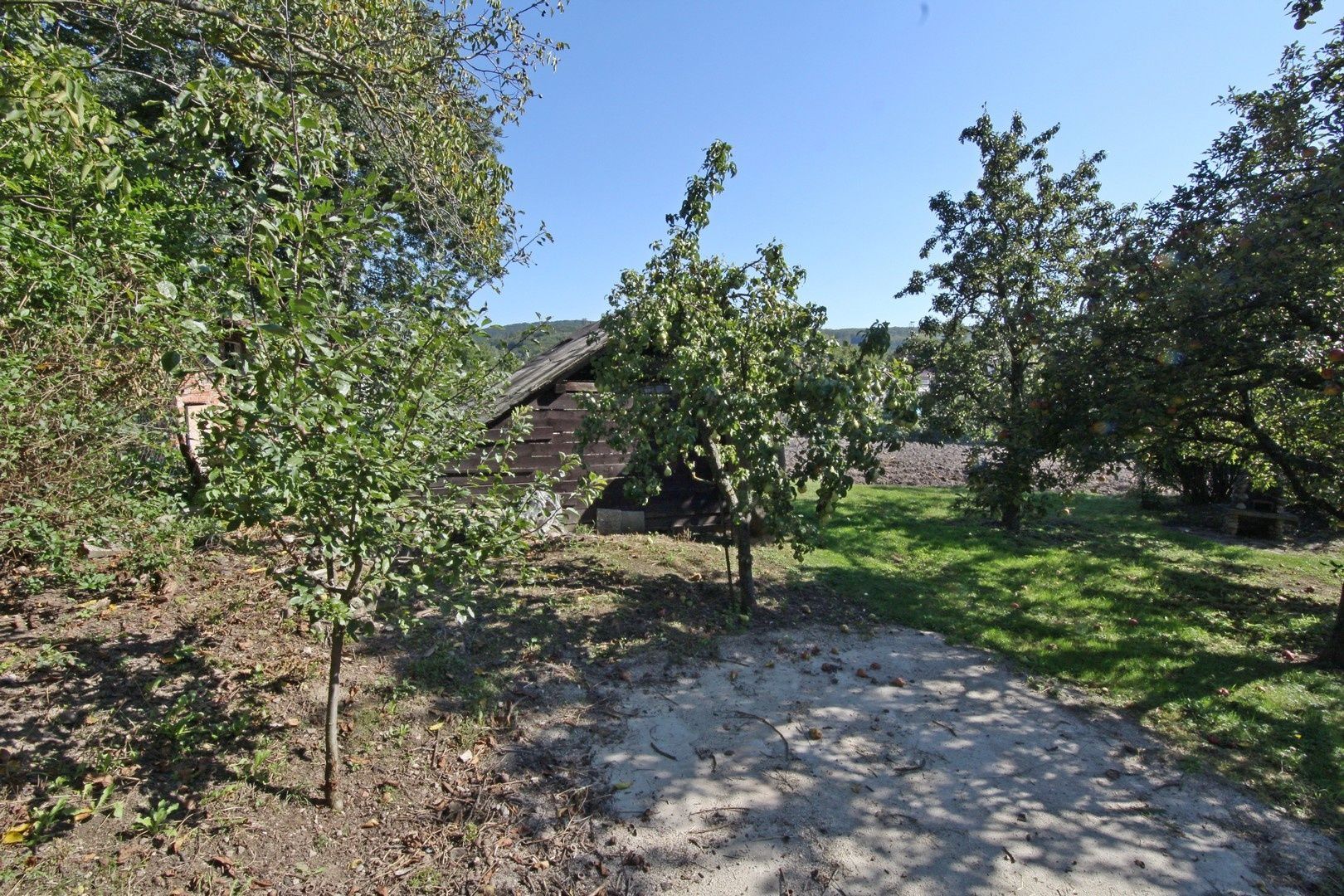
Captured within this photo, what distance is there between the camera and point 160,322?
2.74 m

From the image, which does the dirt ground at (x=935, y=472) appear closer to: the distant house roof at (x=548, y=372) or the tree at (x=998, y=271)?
the tree at (x=998, y=271)

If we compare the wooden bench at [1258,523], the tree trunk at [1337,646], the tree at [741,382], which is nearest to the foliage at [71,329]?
the tree at [741,382]

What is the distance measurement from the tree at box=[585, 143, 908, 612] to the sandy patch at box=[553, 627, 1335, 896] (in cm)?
175

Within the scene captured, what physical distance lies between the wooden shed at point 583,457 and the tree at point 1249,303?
4.78 m

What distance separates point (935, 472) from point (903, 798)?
15873 mm

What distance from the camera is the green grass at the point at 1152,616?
494 cm

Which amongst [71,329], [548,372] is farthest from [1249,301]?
[71,329]

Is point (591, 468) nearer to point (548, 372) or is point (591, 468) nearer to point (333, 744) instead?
point (548, 372)

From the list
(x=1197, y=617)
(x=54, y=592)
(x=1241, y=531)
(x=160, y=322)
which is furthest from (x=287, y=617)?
(x=1241, y=531)

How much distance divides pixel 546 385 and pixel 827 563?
15.2 feet

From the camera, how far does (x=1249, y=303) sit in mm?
5375

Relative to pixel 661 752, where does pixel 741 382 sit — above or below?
above

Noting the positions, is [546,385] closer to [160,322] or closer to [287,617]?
[287,617]

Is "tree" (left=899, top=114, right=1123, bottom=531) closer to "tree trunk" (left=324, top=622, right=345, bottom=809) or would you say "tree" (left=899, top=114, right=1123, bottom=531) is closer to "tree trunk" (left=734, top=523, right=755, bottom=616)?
"tree trunk" (left=734, top=523, right=755, bottom=616)
